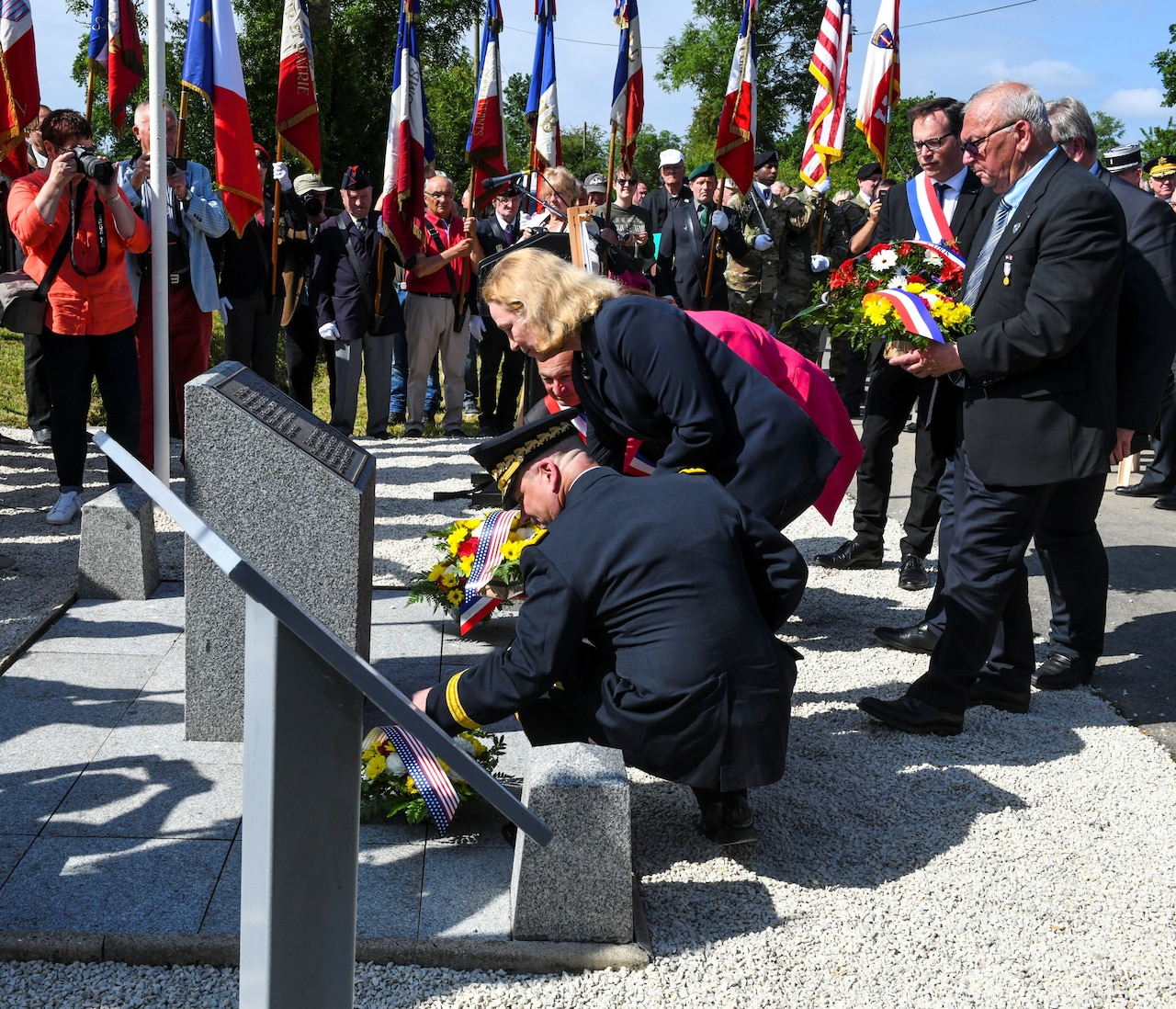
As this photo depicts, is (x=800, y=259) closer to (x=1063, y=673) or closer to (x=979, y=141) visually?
(x=1063, y=673)

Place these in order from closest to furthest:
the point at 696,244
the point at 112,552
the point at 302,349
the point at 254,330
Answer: the point at 112,552 < the point at 254,330 < the point at 302,349 < the point at 696,244

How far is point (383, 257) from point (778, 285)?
4.58 meters

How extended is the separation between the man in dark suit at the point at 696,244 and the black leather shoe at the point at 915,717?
6.46m

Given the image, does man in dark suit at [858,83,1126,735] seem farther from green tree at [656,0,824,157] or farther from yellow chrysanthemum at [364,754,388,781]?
green tree at [656,0,824,157]

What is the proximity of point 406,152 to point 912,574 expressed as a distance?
19.5 feet

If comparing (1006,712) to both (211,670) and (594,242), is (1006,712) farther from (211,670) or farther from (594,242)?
(594,242)

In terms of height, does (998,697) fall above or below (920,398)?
below

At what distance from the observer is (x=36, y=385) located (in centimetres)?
890

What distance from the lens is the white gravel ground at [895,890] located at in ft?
9.16

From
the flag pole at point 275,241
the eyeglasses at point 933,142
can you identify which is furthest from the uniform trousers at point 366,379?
the eyeglasses at point 933,142

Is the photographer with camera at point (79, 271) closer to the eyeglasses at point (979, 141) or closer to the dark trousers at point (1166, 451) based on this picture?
the eyeglasses at point (979, 141)

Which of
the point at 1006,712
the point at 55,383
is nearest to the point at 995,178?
the point at 1006,712

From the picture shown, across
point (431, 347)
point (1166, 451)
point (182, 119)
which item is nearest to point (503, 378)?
point (431, 347)

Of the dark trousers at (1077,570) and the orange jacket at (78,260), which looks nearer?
the dark trousers at (1077,570)
